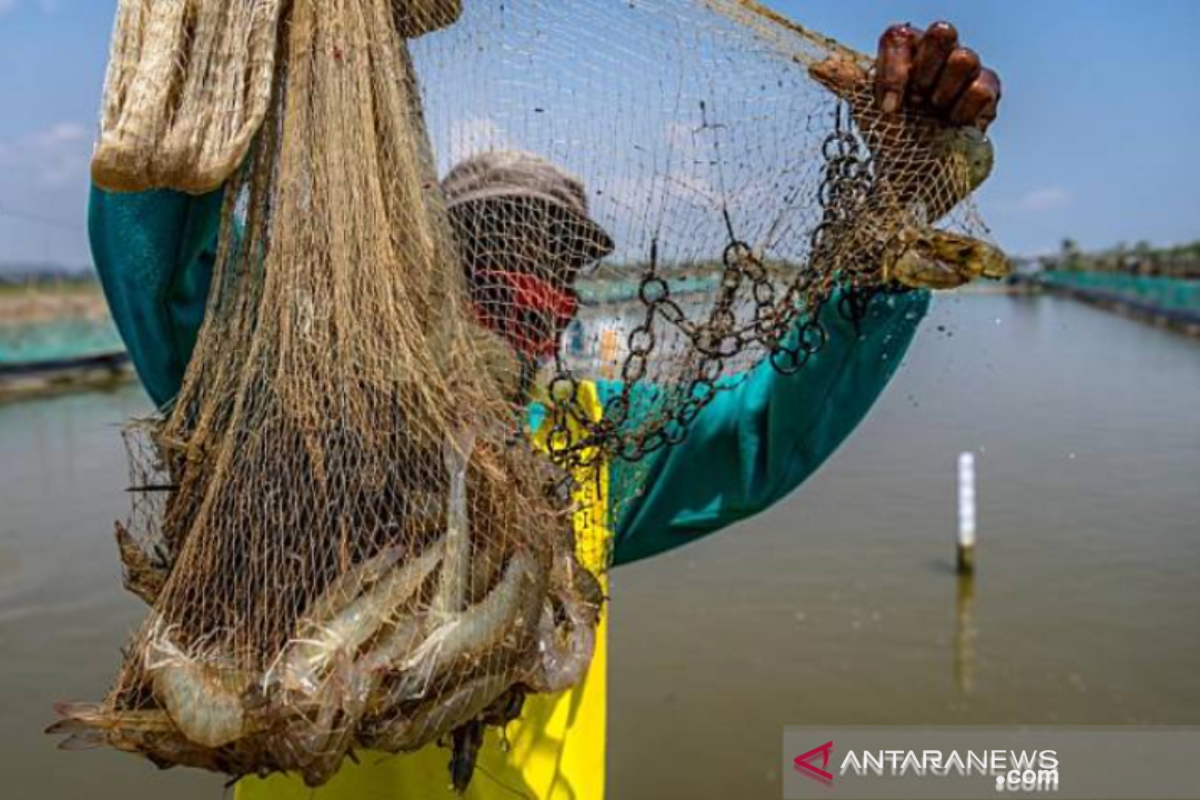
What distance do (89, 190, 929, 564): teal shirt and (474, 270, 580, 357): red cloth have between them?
0.85 ft

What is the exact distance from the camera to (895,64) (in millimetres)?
1775

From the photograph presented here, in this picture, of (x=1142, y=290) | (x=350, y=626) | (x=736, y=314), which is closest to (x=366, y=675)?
(x=350, y=626)

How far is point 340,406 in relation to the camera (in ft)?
5.26

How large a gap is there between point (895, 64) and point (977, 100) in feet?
0.46

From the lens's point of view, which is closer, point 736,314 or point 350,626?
point 350,626

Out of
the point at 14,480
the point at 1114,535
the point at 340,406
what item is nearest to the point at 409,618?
the point at 340,406

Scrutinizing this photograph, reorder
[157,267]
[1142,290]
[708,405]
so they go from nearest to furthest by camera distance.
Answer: [157,267] → [708,405] → [1142,290]

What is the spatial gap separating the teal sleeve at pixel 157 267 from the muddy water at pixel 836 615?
1.52m

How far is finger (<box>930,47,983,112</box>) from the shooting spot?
1.71m

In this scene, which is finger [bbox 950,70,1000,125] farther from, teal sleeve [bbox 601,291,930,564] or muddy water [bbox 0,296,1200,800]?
muddy water [bbox 0,296,1200,800]

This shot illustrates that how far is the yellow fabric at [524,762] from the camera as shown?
2.09 metres

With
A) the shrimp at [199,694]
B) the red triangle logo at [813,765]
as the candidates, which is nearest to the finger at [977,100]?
the shrimp at [199,694]

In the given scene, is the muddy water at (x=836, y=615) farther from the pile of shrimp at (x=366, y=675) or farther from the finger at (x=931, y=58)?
the pile of shrimp at (x=366, y=675)

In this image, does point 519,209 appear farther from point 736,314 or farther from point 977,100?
point 977,100
